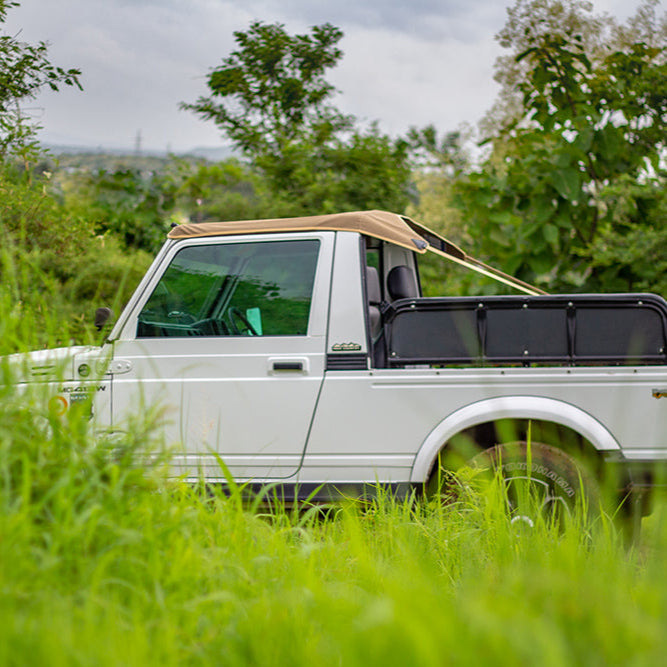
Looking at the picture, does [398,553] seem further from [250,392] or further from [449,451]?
[250,392]

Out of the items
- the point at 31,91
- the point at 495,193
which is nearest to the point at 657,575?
the point at 31,91

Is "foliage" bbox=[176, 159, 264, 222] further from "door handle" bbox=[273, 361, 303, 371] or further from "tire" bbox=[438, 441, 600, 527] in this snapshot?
"tire" bbox=[438, 441, 600, 527]

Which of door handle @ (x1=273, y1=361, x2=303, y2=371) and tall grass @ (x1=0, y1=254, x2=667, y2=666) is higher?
door handle @ (x1=273, y1=361, x2=303, y2=371)

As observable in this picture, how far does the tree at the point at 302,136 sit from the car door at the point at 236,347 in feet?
26.1

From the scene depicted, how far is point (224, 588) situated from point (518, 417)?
1791 millimetres

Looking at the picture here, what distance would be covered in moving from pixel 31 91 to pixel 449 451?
12.0 feet

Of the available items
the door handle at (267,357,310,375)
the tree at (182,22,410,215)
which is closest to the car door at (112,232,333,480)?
the door handle at (267,357,310,375)

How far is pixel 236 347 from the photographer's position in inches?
148

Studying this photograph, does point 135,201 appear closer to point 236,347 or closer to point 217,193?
point 217,193

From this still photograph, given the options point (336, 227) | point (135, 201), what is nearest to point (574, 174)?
point (336, 227)

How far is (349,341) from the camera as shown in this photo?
144 inches

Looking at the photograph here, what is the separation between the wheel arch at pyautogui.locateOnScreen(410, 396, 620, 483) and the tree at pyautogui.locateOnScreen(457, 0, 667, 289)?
3.72 m

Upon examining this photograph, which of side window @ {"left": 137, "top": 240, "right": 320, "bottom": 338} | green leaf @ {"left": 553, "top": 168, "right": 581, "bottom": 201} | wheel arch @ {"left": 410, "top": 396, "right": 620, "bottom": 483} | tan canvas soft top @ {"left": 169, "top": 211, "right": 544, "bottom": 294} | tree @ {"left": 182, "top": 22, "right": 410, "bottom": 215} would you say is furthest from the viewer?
tree @ {"left": 182, "top": 22, "right": 410, "bottom": 215}

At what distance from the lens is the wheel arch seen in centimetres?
341
